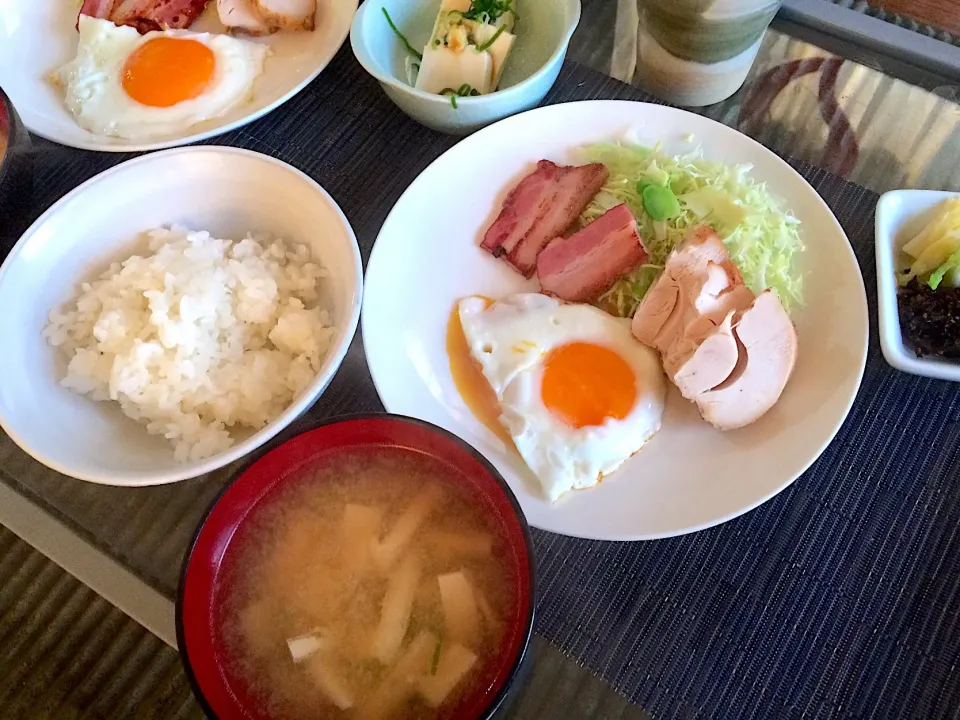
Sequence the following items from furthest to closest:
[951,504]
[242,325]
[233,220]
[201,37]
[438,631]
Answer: [201,37] → [233,220] → [242,325] → [951,504] → [438,631]

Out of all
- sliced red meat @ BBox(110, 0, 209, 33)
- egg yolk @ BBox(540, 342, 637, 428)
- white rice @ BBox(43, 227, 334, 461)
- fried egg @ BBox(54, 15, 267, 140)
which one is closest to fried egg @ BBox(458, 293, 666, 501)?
egg yolk @ BBox(540, 342, 637, 428)

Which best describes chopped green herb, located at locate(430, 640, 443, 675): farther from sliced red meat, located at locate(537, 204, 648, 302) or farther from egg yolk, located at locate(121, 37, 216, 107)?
egg yolk, located at locate(121, 37, 216, 107)

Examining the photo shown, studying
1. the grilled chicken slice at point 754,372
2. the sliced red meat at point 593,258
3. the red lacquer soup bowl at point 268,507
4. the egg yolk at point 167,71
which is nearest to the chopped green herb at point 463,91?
the sliced red meat at point 593,258

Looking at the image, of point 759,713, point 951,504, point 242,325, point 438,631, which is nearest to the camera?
point 438,631

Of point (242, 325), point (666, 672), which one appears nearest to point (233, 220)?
point (242, 325)

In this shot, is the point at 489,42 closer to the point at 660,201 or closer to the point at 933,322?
the point at 660,201

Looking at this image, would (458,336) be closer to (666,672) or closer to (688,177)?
(688,177)
